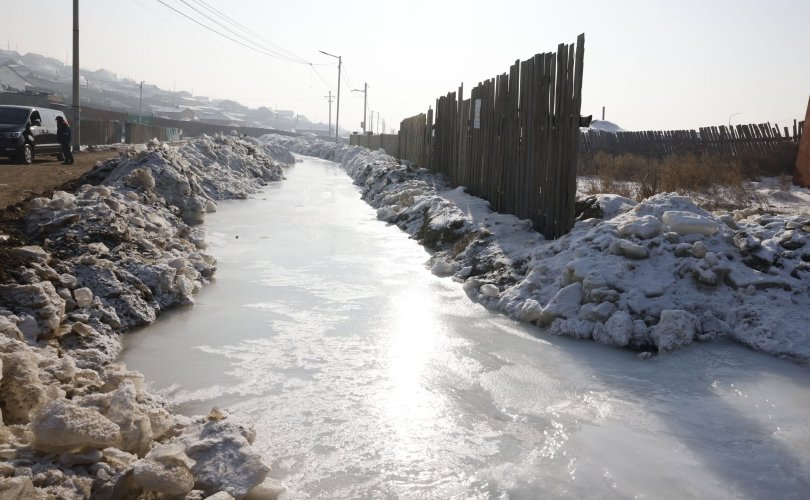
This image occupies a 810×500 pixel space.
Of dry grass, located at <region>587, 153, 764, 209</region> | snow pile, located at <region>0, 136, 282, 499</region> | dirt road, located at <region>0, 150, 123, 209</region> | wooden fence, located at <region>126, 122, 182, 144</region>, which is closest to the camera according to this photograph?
snow pile, located at <region>0, 136, 282, 499</region>

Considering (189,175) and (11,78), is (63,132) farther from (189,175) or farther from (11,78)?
(11,78)

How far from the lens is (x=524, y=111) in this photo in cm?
838

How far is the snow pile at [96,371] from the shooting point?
2564mm

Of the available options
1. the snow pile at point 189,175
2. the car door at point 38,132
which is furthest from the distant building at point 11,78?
the snow pile at point 189,175

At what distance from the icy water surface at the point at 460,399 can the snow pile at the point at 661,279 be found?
0.82 ft

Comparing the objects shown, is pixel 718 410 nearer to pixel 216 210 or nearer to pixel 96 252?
pixel 96 252

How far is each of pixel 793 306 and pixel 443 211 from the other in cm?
542

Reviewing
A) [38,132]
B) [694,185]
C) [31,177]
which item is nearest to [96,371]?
[31,177]

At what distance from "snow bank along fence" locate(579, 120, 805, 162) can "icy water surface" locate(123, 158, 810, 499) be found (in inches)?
520

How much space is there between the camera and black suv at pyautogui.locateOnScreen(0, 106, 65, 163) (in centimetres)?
1514

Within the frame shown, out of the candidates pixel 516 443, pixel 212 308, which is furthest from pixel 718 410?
pixel 212 308

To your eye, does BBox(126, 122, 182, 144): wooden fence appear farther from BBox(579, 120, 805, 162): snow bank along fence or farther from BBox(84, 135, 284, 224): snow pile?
BBox(579, 120, 805, 162): snow bank along fence

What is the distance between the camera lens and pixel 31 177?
12.3 metres

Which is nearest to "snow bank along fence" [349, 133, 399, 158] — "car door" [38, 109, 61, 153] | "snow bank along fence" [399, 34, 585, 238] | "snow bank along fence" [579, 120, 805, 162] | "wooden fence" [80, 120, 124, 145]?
"snow bank along fence" [579, 120, 805, 162]
